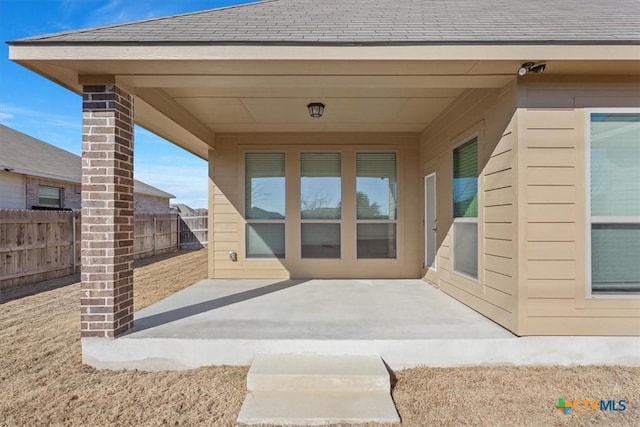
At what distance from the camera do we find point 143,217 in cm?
976

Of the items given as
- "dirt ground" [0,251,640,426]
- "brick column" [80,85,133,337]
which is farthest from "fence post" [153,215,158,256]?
"brick column" [80,85,133,337]

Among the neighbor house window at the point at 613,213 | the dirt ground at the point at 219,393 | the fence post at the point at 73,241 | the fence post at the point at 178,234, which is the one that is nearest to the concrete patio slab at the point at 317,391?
the dirt ground at the point at 219,393

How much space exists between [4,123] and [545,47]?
16255 millimetres

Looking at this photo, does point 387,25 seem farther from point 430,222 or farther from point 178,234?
point 178,234

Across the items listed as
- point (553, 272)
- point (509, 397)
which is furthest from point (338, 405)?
point (553, 272)

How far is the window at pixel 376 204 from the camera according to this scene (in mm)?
5676

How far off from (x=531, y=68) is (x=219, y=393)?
3.71 metres

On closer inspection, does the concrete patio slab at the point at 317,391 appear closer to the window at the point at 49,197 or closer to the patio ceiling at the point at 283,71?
the patio ceiling at the point at 283,71

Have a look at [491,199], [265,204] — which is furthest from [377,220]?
[491,199]

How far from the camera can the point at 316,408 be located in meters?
2.24

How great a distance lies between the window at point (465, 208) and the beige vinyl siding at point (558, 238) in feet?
2.75

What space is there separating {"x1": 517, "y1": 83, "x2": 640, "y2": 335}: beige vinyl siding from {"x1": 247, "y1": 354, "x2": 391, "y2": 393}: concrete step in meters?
1.48

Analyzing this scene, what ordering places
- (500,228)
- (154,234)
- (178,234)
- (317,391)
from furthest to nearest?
(178,234), (154,234), (500,228), (317,391)

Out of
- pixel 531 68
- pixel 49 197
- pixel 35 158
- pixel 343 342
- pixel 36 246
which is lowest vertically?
pixel 343 342
